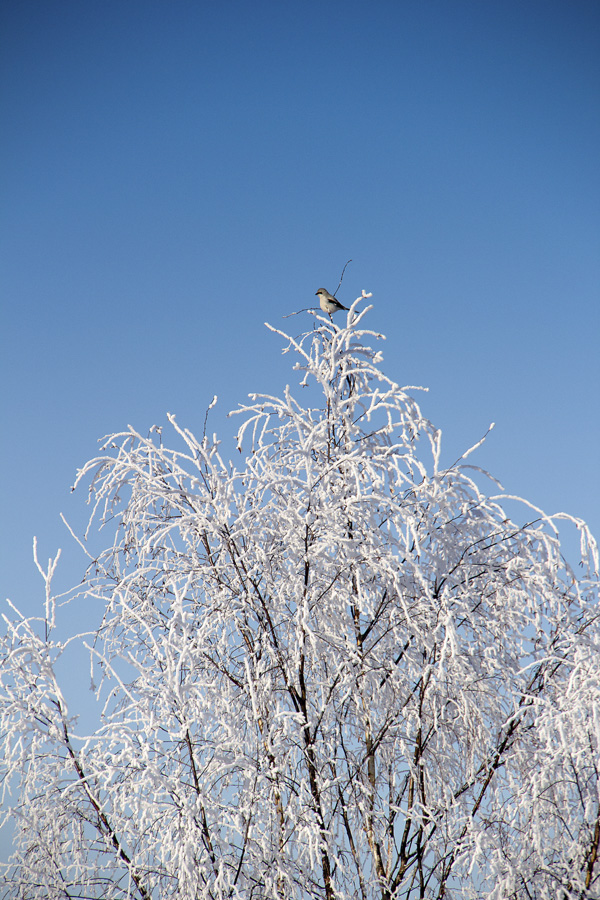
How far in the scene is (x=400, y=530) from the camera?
12.7 ft

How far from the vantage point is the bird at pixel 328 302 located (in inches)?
233

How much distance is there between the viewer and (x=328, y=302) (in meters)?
5.95

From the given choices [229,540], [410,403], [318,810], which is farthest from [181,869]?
[410,403]

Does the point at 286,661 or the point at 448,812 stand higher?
the point at 286,661

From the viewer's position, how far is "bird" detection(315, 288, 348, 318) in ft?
19.4

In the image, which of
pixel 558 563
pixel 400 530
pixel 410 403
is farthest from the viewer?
pixel 410 403

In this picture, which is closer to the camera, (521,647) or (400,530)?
(400,530)

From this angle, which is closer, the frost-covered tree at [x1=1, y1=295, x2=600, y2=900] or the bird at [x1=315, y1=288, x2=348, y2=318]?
the frost-covered tree at [x1=1, y1=295, x2=600, y2=900]

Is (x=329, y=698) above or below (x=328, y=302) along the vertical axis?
below

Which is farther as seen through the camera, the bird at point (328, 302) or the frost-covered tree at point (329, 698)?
the bird at point (328, 302)

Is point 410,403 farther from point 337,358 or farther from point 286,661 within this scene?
point 286,661

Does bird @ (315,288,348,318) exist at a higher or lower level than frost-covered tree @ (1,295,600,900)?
higher

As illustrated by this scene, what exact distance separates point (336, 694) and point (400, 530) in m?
1.28

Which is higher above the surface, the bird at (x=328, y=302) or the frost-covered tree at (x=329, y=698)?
the bird at (x=328, y=302)
